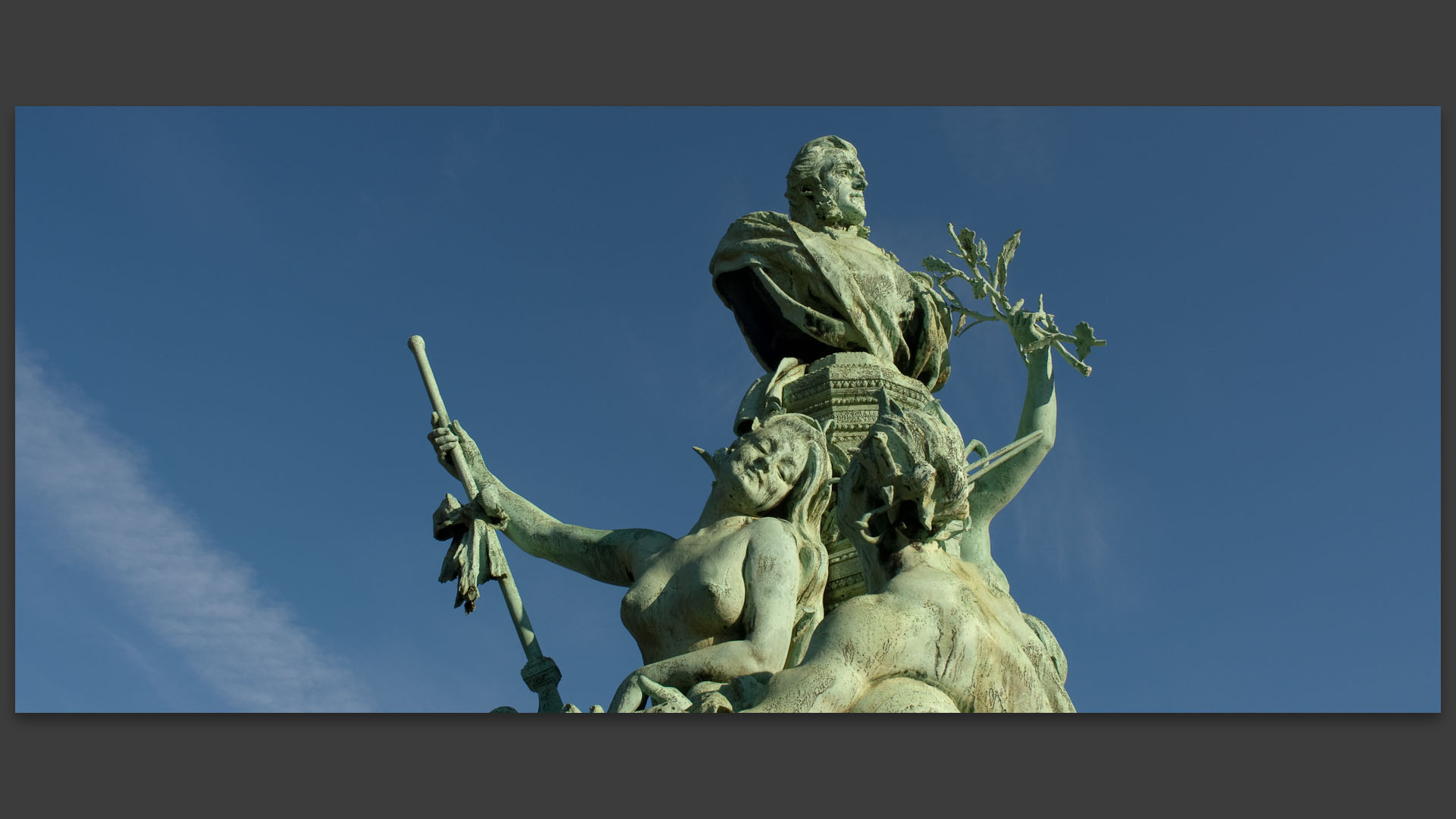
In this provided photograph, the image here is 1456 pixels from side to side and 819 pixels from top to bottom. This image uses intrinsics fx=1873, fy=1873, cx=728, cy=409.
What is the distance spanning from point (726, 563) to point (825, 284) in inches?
Answer: 135

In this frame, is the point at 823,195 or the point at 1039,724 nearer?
the point at 1039,724

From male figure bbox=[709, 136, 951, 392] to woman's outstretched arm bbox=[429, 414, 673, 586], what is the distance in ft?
7.67

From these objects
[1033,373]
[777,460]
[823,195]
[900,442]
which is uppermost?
[823,195]

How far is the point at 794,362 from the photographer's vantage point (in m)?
12.7

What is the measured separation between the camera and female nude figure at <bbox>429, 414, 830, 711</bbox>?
957 cm

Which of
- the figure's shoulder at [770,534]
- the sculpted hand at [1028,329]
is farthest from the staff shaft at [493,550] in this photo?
the sculpted hand at [1028,329]

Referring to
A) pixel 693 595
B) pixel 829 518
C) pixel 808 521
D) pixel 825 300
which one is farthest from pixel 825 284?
pixel 693 595

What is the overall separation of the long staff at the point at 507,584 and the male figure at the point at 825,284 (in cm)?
247

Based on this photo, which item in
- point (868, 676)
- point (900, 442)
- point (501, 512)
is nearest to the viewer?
point (868, 676)

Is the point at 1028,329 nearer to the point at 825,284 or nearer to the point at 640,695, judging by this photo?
the point at 825,284

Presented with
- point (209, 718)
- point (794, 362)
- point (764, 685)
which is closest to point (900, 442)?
A: point (764, 685)

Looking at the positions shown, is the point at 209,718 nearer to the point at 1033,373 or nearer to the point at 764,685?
the point at 764,685

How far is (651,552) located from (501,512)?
1135 mm

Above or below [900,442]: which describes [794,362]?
above
